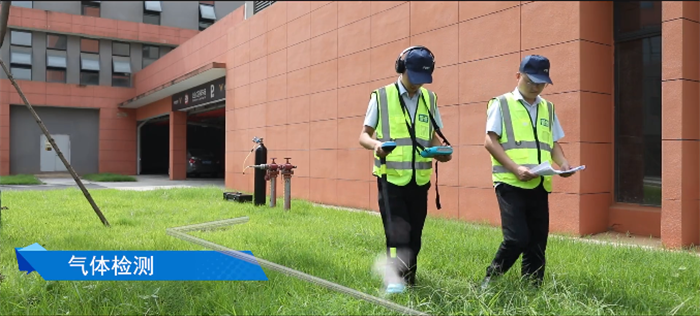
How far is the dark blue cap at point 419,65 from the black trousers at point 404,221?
67cm

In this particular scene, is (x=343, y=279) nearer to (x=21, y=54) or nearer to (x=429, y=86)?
(x=429, y=86)

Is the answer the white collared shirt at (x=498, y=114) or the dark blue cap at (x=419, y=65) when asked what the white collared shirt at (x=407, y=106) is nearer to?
the dark blue cap at (x=419, y=65)

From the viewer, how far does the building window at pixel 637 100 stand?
6.53 metres

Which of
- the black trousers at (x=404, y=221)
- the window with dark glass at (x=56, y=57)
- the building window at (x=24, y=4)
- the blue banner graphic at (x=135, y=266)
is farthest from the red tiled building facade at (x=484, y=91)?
the building window at (x=24, y=4)

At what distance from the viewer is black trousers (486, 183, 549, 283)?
328cm

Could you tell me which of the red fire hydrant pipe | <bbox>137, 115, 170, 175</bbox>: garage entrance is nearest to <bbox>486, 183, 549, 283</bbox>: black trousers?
the red fire hydrant pipe

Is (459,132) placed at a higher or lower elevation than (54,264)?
higher

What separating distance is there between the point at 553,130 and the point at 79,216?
6.91 metres

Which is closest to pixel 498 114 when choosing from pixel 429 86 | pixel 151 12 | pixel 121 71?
pixel 429 86

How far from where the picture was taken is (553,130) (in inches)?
143

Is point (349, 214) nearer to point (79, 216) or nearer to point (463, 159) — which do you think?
point (463, 159)

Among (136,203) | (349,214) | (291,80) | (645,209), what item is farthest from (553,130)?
(291,80)

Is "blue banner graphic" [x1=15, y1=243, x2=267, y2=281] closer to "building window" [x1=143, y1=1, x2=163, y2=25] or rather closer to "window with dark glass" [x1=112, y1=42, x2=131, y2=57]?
"window with dark glass" [x1=112, y1=42, x2=131, y2=57]

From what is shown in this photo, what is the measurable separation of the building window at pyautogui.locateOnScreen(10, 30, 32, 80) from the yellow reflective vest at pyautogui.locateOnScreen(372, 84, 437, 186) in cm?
2612
